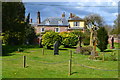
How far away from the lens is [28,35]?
147 feet

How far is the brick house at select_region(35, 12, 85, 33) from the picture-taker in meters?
56.6

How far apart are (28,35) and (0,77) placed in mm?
35578

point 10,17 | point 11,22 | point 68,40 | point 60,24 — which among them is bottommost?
point 68,40

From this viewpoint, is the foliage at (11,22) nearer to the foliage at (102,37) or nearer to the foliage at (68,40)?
the foliage at (68,40)

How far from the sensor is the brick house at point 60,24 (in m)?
56.6

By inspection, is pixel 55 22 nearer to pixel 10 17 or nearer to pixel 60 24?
pixel 60 24

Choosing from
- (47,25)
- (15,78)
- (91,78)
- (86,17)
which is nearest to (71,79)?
(91,78)

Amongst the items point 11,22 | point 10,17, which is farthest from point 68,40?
point 10,17

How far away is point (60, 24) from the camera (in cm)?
5662

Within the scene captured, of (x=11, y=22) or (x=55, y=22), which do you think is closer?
(x=11, y=22)

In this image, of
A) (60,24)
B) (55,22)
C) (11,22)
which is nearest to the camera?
(11,22)

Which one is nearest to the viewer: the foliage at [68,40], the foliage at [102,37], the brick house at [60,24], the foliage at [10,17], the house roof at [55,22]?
the foliage at [102,37]

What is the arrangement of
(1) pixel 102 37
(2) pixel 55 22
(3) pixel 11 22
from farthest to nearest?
(2) pixel 55 22 → (3) pixel 11 22 → (1) pixel 102 37

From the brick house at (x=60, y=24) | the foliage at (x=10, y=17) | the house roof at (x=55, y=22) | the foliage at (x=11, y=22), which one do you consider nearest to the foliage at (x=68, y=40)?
the foliage at (x=11, y=22)
